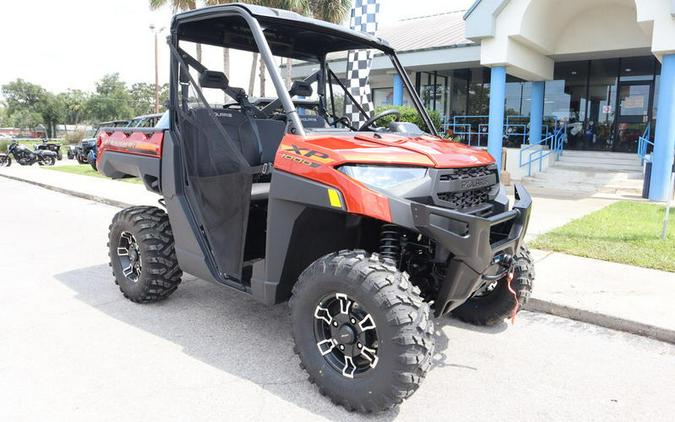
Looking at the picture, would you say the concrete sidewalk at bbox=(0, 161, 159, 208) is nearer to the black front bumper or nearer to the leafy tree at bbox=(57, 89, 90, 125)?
the black front bumper

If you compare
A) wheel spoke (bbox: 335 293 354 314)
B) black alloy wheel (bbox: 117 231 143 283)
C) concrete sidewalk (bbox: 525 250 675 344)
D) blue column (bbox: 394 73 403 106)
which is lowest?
concrete sidewalk (bbox: 525 250 675 344)

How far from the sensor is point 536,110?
16797 mm

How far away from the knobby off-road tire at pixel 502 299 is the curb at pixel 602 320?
29.4 inches

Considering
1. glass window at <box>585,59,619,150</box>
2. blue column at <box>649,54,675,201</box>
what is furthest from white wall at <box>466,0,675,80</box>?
glass window at <box>585,59,619,150</box>

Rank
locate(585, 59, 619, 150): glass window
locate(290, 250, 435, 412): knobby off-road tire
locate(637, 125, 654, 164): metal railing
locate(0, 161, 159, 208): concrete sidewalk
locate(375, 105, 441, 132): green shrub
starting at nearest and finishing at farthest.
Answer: locate(290, 250, 435, 412): knobby off-road tire, locate(375, 105, 441, 132): green shrub, locate(0, 161, 159, 208): concrete sidewalk, locate(637, 125, 654, 164): metal railing, locate(585, 59, 619, 150): glass window

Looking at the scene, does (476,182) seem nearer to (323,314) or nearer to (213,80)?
(323,314)

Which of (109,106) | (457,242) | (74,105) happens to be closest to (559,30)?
(457,242)

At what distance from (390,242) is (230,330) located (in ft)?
5.62

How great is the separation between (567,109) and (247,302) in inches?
629

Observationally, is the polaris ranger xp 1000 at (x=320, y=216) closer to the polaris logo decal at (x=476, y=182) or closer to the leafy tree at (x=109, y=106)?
the polaris logo decal at (x=476, y=182)

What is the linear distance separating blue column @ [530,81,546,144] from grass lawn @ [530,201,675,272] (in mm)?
7839

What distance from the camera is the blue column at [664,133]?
36.7 ft

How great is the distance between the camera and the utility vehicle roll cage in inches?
129

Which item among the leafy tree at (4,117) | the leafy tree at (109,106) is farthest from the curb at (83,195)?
the leafy tree at (4,117)
